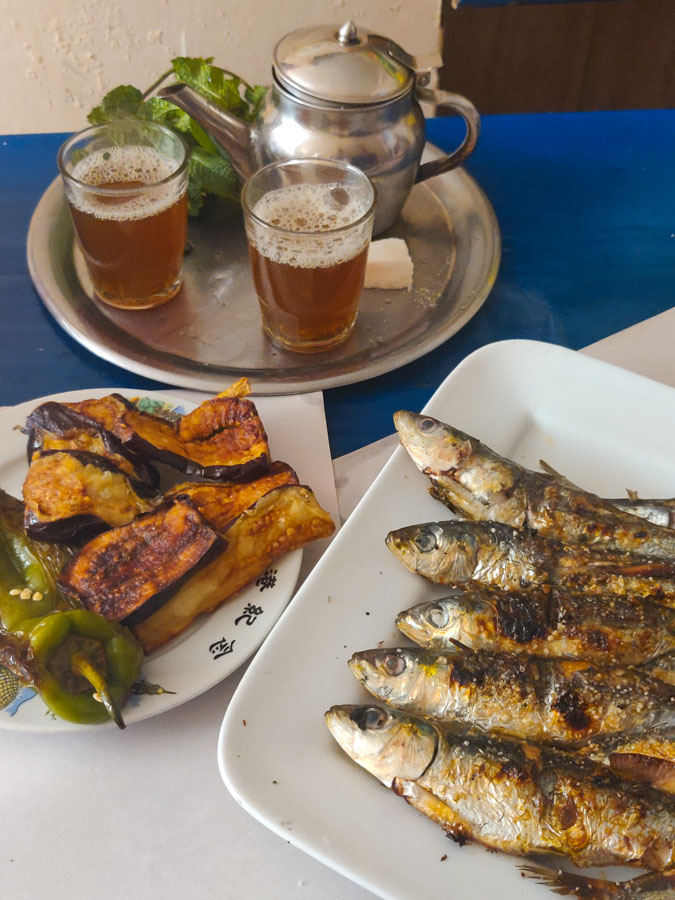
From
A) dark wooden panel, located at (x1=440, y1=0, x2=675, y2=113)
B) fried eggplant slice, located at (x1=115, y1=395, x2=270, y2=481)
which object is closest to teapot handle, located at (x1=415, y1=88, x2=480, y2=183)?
fried eggplant slice, located at (x1=115, y1=395, x2=270, y2=481)

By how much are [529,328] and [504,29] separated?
1463mm

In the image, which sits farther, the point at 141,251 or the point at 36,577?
the point at 141,251

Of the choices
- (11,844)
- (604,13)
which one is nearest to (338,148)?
(11,844)

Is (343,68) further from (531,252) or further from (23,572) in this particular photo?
(23,572)

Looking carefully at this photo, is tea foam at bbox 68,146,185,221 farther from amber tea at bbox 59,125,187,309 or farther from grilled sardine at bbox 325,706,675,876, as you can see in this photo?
grilled sardine at bbox 325,706,675,876

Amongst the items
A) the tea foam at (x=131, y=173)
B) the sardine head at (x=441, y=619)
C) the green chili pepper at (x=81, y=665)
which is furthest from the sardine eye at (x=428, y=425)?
the tea foam at (x=131, y=173)

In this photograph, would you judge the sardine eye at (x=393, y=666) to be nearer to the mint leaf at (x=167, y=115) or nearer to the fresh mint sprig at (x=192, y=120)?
the fresh mint sprig at (x=192, y=120)

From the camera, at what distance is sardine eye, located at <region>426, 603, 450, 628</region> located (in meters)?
0.94

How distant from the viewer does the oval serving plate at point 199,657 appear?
2.90 ft

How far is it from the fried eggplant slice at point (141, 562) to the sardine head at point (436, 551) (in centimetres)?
22

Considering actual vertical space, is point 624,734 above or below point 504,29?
below

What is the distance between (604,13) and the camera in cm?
253

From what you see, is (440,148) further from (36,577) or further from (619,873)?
(619,873)

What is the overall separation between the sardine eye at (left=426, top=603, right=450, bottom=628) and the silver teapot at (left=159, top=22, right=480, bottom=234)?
819 millimetres
